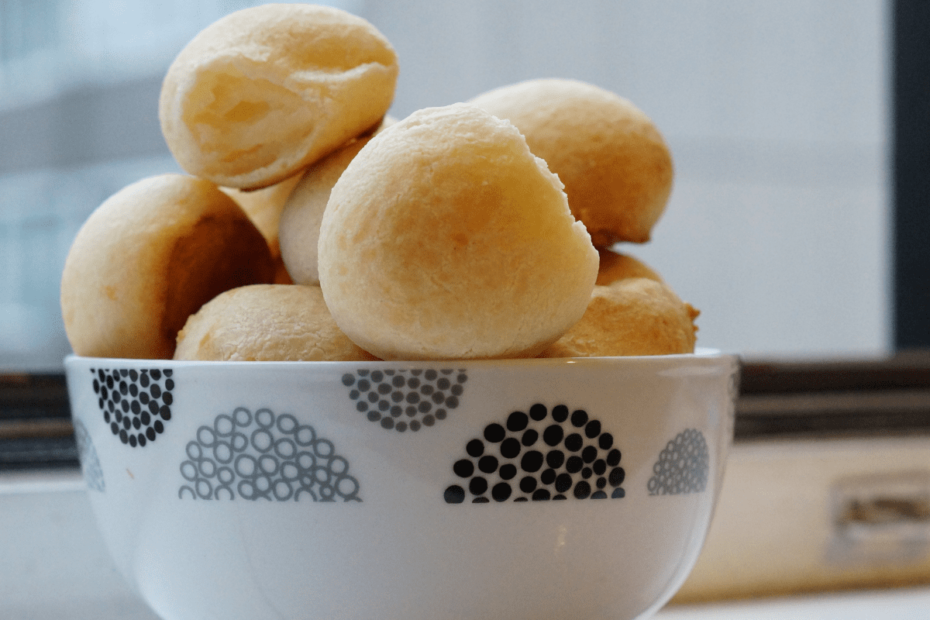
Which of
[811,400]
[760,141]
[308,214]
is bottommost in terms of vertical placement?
[811,400]

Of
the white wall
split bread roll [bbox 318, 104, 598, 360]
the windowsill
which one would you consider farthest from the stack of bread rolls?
the white wall

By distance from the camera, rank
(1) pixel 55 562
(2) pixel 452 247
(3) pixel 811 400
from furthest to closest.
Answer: (3) pixel 811 400 < (1) pixel 55 562 < (2) pixel 452 247

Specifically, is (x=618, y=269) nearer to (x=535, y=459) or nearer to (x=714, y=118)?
(x=535, y=459)

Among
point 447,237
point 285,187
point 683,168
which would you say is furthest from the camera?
point 683,168

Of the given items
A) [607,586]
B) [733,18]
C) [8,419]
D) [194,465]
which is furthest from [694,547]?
[733,18]

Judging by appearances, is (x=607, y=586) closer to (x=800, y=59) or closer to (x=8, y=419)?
(x=8, y=419)

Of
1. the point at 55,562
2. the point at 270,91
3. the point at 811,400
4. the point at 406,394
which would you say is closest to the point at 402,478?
the point at 406,394

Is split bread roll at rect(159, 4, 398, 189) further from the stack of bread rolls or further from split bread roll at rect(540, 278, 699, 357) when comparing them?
split bread roll at rect(540, 278, 699, 357)
